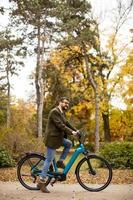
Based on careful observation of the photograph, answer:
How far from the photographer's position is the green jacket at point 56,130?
8.80m

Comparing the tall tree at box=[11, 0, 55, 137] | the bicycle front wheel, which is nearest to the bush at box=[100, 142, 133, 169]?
the bicycle front wheel

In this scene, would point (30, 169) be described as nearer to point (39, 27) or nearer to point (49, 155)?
point (49, 155)

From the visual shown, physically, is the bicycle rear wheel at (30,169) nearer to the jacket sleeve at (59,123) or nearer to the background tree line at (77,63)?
the jacket sleeve at (59,123)

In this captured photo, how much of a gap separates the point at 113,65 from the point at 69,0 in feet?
24.0

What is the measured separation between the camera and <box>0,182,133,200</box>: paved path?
8219mm

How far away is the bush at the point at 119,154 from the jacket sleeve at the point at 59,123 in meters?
6.01

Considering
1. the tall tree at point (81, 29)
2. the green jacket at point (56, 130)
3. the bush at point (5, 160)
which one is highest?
the tall tree at point (81, 29)

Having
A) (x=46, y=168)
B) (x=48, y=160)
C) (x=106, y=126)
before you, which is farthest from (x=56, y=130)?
(x=106, y=126)

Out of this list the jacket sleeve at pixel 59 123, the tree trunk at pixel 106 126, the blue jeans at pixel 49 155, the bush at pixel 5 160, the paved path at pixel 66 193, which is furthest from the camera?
the tree trunk at pixel 106 126

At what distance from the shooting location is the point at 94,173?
354 inches

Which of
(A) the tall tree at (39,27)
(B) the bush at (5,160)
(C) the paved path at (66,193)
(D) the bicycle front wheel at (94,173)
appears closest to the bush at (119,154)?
(B) the bush at (5,160)

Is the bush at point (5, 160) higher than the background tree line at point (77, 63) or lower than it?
lower

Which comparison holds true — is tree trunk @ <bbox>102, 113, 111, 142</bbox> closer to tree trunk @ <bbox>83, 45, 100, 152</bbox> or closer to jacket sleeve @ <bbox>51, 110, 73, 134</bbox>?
tree trunk @ <bbox>83, 45, 100, 152</bbox>

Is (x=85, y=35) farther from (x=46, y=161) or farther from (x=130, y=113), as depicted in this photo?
(x=46, y=161)
